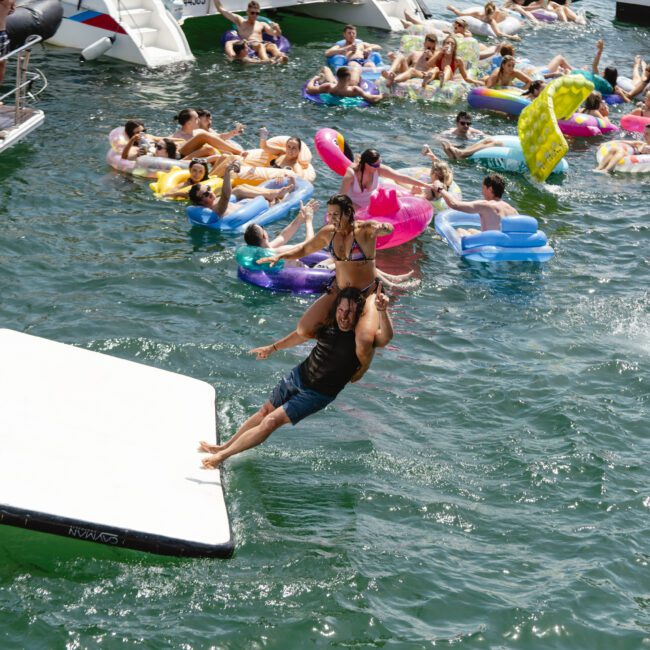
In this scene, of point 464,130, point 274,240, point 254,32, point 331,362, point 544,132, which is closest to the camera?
point 331,362

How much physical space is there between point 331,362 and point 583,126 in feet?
40.2

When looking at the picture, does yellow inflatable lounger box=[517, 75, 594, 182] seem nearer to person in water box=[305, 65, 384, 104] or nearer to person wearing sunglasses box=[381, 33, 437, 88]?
person in water box=[305, 65, 384, 104]

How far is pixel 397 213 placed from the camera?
12.5 meters

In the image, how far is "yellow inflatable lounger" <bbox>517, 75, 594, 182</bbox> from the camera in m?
15.1

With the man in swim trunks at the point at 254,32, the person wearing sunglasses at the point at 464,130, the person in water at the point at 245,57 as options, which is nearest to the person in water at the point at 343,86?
the person wearing sunglasses at the point at 464,130

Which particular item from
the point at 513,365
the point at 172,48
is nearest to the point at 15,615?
the point at 513,365

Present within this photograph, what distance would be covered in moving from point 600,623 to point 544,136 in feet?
32.0

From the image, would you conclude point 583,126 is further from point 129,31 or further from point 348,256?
point 348,256

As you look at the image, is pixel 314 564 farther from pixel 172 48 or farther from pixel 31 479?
pixel 172 48

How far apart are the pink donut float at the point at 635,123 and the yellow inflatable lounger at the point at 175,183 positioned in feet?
28.4

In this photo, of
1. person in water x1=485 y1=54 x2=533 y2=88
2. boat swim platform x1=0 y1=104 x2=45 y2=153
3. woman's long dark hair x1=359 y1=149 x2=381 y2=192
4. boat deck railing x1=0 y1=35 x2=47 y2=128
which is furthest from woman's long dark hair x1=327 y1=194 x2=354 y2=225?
person in water x1=485 y1=54 x2=533 y2=88

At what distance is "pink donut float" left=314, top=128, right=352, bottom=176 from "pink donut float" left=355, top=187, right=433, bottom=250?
57.3 inches

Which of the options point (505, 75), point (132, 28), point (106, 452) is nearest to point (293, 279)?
point (106, 452)

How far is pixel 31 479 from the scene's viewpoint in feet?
22.0
